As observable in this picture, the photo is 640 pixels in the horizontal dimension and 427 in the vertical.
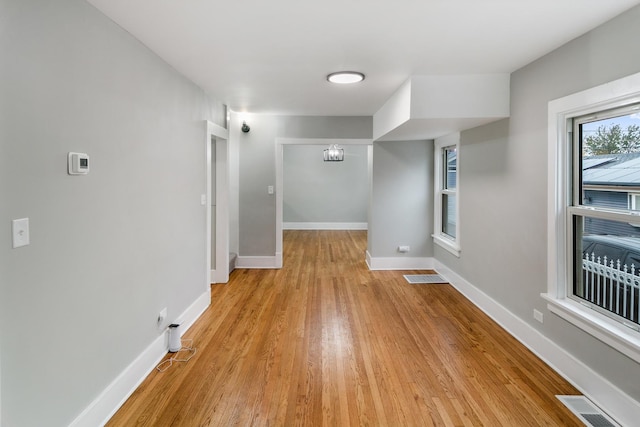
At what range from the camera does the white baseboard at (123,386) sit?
1.82 metres

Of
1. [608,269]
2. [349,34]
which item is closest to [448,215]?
[608,269]

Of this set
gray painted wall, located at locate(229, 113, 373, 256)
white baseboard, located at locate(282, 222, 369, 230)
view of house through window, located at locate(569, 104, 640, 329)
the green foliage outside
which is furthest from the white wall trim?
white baseboard, located at locate(282, 222, 369, 230)

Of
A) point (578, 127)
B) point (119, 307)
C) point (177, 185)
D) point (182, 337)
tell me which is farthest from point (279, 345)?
point (578, 127)

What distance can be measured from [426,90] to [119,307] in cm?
294

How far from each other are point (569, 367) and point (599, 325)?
446mm

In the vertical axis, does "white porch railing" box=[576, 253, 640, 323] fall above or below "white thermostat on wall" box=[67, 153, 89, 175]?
below

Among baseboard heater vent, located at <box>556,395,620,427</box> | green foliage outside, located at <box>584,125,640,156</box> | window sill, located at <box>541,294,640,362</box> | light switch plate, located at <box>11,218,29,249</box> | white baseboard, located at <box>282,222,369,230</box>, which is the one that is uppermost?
green foliage outside, located at <box>584,125,640,156</box>

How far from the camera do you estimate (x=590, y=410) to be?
2004 mm

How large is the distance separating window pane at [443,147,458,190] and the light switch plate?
14.5ft

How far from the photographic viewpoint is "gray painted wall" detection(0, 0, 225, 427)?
1367 millimetres

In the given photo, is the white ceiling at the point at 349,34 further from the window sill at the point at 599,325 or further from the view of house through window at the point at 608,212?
the window sill at the point at 599,325

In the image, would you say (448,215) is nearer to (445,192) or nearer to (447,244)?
(445,192)

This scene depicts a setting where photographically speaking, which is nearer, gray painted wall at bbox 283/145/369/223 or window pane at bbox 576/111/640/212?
window pane at bbox 576/111/640/212

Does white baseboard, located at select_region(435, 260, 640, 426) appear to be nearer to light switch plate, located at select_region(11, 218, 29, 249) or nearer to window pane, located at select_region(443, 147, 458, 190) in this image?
window pane, located at select_region(443, 147, 458, 190)
